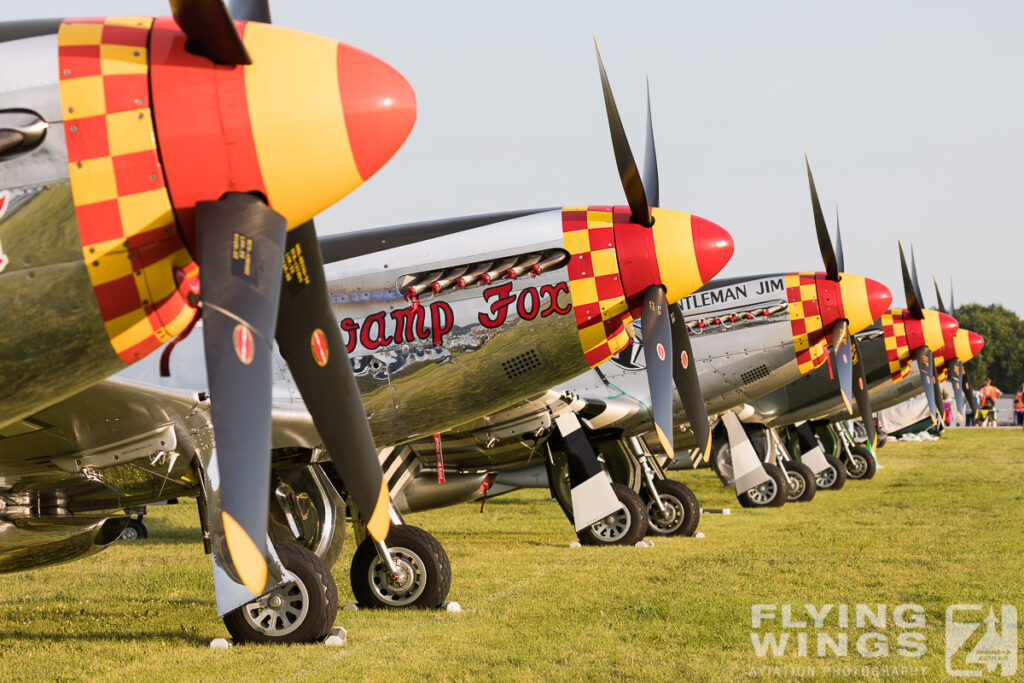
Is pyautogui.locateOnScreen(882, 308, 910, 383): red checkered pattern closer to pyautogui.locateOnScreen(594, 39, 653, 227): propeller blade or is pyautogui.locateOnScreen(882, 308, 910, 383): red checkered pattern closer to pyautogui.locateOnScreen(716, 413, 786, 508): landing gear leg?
pyautogui.locateOnScreen(716, 413, 786, 508): landing gear leg

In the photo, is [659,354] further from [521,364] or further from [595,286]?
[521,364]

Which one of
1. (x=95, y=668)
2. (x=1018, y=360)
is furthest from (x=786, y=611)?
(x=1018, y=360)

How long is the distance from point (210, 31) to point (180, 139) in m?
0.37

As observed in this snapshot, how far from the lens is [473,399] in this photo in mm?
8273

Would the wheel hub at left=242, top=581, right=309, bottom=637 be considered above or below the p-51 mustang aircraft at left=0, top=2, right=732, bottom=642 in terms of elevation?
below

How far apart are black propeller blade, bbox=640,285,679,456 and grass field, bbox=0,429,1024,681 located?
1.39 m

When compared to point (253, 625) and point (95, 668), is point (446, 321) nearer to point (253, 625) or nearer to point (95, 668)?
point (253, 625)

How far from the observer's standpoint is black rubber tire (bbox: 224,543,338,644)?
7020 millimetres

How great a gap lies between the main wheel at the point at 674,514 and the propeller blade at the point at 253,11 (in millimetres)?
10021

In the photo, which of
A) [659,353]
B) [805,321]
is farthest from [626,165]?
[805,321]

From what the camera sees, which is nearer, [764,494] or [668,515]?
[668,515]

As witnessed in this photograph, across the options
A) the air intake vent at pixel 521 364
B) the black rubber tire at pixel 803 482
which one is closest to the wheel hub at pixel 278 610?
the air intake vent at pixel 521 364

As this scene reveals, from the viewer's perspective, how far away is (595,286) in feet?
27.6

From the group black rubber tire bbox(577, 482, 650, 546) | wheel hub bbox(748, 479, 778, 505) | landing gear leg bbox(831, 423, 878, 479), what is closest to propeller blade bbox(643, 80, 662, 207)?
black rubber tire bbox(577, 482, 650, 546)
